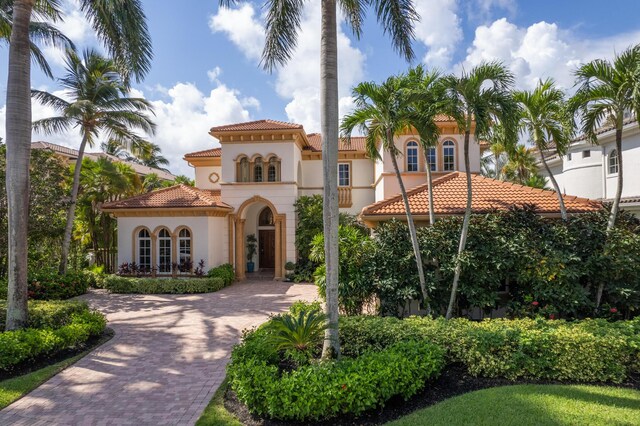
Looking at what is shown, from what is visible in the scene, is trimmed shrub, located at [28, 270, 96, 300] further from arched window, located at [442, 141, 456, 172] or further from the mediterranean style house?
arched window, located at [442, 141, 456, 172]

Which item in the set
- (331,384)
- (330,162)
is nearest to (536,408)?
(331,384)

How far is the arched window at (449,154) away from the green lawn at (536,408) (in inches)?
567

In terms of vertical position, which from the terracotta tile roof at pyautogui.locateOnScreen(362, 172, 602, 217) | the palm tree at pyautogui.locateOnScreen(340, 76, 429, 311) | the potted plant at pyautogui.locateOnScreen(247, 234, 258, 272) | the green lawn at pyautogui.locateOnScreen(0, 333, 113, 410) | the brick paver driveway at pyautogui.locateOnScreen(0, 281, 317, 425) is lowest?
the brick paver driveway at pyautogui.locateOnScreen(0, 281, 317, 425)

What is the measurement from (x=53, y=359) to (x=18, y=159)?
5.18 metres

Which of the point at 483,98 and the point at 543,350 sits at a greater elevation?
the point at 483,98

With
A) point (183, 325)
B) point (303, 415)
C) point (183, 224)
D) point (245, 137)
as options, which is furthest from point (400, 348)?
point (245, 137)

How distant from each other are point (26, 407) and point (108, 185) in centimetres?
1616

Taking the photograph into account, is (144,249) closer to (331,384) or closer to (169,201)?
(169,201)

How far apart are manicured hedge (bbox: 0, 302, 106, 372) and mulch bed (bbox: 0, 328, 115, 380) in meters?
0.07

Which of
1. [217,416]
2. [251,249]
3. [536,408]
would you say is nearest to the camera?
[536,408]

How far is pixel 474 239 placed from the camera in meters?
9.83

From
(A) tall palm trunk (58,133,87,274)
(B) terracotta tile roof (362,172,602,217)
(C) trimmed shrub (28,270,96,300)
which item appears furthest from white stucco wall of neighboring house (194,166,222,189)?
(B) terracotta tile roof (362,172,602,217)

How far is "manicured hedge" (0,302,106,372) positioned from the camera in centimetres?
770

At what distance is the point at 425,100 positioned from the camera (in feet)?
29.7
